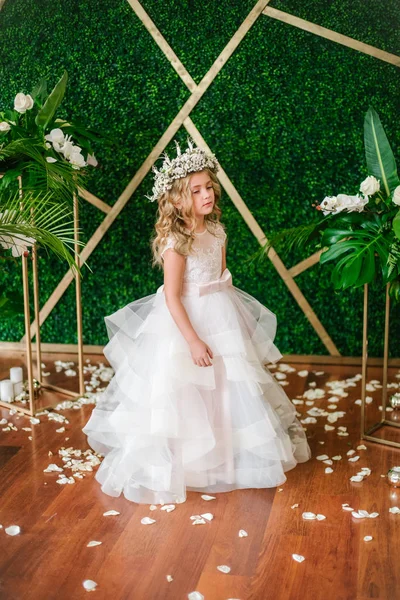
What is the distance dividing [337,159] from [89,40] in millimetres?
1806

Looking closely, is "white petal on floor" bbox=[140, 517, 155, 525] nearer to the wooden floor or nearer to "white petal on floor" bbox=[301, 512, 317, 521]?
the wooden floor

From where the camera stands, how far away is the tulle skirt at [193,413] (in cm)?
308

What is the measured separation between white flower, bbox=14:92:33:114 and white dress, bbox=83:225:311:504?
1248mm

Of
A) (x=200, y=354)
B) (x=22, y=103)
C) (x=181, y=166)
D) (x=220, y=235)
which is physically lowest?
(x=200, y=354)

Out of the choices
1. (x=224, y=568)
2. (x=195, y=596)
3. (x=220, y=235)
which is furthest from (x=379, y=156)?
(x=195, y=596)

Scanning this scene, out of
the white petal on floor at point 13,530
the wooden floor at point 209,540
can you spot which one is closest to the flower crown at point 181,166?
the wooden floor at point 209,540

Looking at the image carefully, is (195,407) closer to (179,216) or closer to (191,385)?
(191,385)

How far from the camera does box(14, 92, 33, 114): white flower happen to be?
3703 millimetres

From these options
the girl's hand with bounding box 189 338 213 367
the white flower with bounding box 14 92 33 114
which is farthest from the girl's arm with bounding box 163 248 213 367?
the white flower with bounding box 14 92 33 114

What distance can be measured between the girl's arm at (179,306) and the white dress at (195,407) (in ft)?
0.22

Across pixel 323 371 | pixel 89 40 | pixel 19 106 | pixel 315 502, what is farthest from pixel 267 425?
pixel 89 40

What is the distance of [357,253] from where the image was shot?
3176 millimetres

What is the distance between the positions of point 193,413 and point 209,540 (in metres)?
0.59

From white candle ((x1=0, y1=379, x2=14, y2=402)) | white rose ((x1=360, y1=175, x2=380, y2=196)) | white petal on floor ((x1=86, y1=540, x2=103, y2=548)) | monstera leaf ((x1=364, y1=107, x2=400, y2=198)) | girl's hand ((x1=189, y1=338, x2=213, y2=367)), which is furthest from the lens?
white candle ((x1=0, y1=379, x2=14, y2=402))
